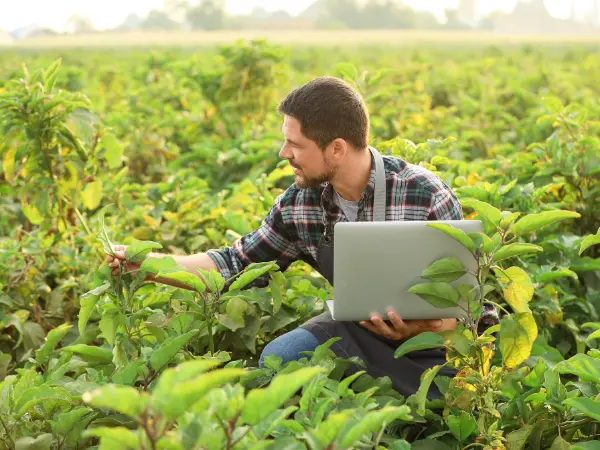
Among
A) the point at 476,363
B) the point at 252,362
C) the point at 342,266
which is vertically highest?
the point at 342,266

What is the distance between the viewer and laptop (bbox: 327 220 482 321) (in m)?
2.23

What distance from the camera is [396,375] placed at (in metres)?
2.54

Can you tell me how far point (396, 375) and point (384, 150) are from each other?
3.82 ft

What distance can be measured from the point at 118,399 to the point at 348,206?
5.08 ft

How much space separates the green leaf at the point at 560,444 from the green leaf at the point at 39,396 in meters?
1.11

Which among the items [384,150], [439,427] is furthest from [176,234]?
[439,427]

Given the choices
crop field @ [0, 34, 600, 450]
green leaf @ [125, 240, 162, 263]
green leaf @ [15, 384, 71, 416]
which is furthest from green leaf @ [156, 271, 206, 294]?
green leaf @ [15, 384, 71, 416]

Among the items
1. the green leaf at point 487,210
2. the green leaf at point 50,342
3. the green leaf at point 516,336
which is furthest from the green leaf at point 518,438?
the green leaf at point 50,342

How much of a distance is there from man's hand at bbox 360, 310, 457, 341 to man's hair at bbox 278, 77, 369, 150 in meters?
0.57

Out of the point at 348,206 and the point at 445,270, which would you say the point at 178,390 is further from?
the point at 348,206

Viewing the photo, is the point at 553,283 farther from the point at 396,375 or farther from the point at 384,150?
the point at 396,375

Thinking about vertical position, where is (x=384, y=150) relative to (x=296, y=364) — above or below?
above

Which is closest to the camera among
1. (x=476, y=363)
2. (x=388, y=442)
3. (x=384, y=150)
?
(x=388, y=442)

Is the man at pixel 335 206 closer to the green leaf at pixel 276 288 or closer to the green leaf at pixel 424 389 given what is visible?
the green leaf at pixel 276 288
